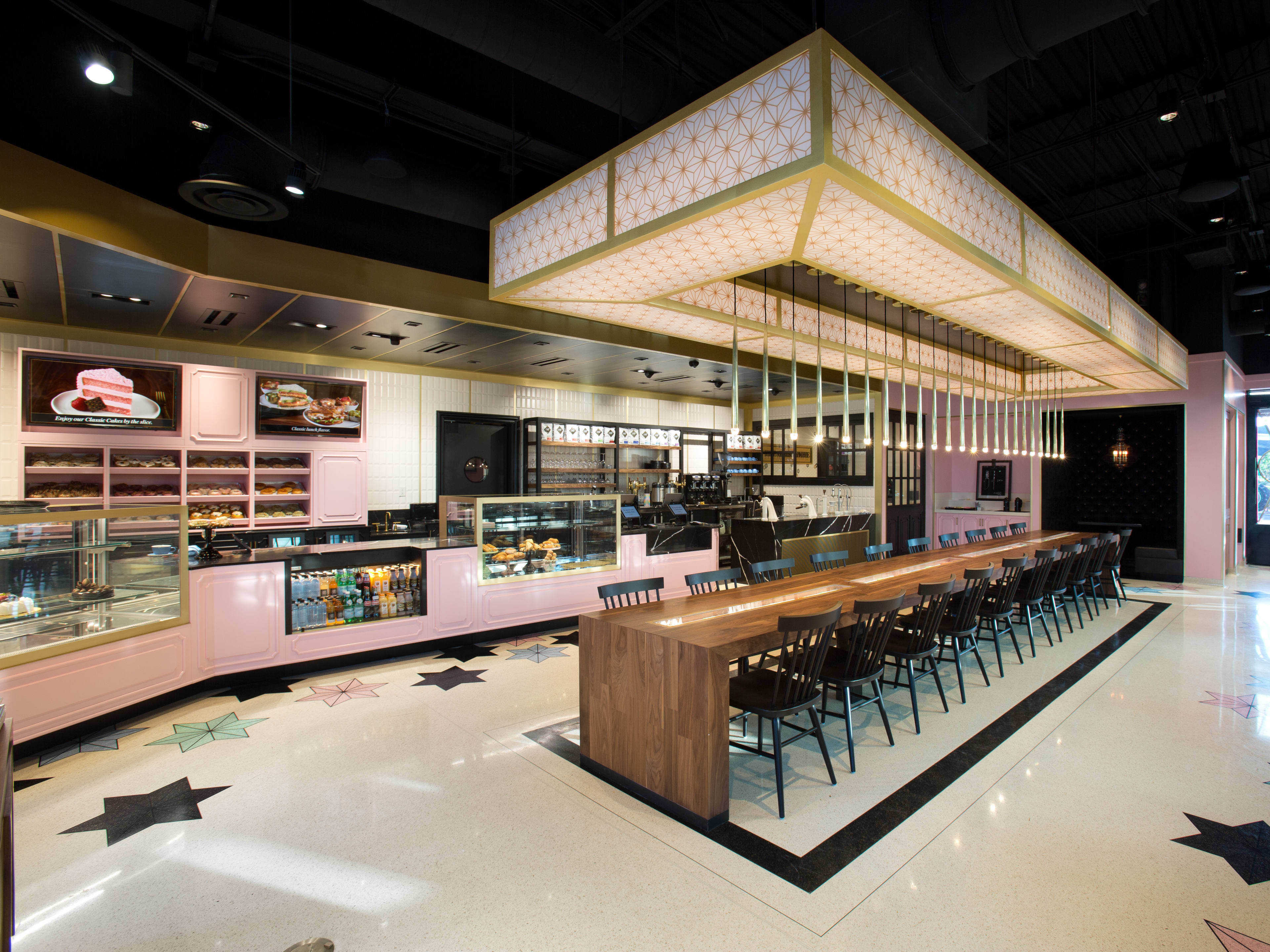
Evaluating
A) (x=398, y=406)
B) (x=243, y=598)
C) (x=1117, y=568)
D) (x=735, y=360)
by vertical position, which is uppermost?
(x=398, y=406)

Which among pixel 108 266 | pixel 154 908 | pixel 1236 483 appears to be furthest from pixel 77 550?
A: pixel 1236 483

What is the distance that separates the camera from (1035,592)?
586cm

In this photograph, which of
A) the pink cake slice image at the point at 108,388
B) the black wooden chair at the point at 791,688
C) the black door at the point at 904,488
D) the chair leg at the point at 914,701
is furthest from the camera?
the black door at the point at 904,488

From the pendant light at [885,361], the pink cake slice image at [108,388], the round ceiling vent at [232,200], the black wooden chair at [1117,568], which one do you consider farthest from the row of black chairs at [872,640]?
the pink cake slice image at [108,388]

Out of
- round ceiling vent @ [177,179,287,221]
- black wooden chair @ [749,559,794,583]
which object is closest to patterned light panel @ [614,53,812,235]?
round ceiling vent @ [177,179,287,221]

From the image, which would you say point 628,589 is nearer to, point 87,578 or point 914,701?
point 914,701

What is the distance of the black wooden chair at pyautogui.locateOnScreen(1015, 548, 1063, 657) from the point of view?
18.9ft

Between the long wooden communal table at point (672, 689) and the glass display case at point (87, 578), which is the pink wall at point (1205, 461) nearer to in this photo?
the long wooden communal table at point (672, 689)

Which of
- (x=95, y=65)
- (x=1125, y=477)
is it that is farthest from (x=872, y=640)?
(x=1125, y=477)

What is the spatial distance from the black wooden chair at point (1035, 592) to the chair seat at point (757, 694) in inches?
136

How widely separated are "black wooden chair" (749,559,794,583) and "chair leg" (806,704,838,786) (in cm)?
168

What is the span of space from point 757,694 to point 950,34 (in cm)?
409

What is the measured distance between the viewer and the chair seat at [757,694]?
3.01m

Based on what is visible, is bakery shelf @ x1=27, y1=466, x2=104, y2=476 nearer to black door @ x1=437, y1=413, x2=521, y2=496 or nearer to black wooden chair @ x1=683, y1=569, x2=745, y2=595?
black door @ x1=437, y1=413, x2=521, y2=496
